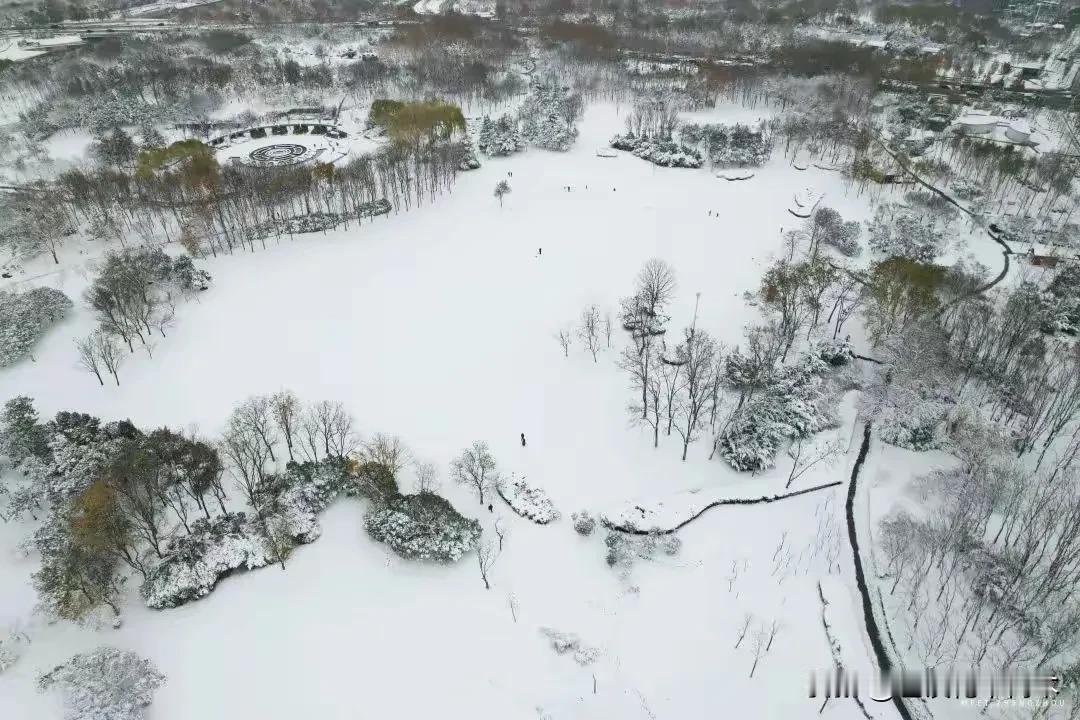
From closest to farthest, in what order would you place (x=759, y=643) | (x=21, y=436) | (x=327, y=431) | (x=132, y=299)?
(x=759, y=643) < (x=327, y=431) < (x=21, y=436) < (x=132, y=299)

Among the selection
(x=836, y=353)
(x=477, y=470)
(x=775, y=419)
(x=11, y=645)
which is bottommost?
(x=11, y=645)

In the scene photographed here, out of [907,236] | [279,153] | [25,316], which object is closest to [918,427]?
[907,236]

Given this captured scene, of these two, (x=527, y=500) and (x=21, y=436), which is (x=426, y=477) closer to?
(x=527, y=500)

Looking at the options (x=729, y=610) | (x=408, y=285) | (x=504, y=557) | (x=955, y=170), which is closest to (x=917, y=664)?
(x=729, y=610)

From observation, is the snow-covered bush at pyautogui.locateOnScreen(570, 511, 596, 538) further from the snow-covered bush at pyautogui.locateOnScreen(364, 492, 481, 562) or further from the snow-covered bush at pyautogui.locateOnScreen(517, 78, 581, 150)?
the snow-covered bush at pyautogui.locateOnScreen(517, 78, 581, 150)

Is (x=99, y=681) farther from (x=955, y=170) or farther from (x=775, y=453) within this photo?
(x=955, y=170)

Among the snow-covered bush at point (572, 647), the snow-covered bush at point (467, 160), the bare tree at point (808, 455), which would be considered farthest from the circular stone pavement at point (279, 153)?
the snow-covered bush at point (572, 647)
